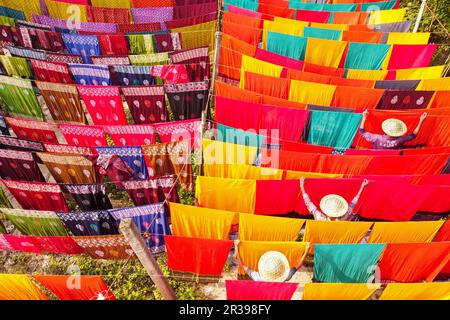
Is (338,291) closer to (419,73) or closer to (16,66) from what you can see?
(419,73)

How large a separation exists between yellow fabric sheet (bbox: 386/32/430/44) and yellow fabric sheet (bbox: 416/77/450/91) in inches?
90.9

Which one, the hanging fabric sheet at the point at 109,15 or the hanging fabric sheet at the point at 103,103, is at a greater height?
the hanging fabric sheet at the point at 109,15

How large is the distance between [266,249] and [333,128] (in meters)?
3.53

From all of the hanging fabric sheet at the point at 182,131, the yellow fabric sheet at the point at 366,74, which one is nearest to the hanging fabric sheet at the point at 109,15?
the hanging fabric sheet at the point at 182,131

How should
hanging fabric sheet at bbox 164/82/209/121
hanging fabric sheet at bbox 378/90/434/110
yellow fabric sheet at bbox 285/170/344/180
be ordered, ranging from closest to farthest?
1. yellow fabric sheet at bbox 285/170/344/180
2. hanging fabric sheet at bbox 378/90/434/110
3. hanging fabric sheet at bbox 164/82/209/121

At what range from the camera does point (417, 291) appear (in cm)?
379

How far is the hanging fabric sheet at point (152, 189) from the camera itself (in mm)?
5414

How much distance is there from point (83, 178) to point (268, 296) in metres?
4.25

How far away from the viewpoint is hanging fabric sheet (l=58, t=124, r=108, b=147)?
6.38 m

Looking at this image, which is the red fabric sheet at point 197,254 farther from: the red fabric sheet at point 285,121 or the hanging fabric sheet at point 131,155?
the red fabric sheet at point 285,121

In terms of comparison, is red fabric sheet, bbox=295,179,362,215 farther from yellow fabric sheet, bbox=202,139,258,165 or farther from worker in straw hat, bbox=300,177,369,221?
yellow fabric sheet, bbox=202,139,258,165

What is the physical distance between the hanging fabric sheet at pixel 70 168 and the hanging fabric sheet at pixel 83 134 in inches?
37.2

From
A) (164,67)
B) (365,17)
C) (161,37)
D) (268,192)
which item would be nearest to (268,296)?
(268,192)

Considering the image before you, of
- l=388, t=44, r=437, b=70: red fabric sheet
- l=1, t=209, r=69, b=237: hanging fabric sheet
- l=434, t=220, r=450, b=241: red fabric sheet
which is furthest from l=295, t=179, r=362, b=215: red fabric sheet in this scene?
l=388, t=44, r=437, b=70: red fabric sheet
